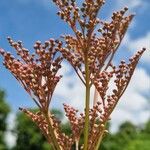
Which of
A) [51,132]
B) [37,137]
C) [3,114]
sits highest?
[3,114]

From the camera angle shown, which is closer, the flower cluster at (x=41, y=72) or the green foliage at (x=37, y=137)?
the flower cluster at (x=41, y=72)

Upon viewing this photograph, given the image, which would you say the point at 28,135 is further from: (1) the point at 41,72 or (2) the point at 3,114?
(1) the point at 41,72

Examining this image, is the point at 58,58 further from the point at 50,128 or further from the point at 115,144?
the point at 115,144

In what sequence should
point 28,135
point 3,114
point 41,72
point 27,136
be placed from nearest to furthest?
point 41,72, point 3,114, point 28,135, point 27,136

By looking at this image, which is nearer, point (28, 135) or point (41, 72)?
point (41, 72)

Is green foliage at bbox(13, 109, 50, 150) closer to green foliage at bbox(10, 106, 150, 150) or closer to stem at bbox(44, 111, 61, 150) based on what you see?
green foliage at bbox(10, 106, 150, 150)

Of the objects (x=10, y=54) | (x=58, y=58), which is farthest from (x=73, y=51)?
(x=10, y=54)

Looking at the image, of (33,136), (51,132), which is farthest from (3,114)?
(51,132)

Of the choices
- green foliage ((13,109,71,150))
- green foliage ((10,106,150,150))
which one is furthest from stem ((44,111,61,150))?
green foliage ((13,109,71,150))

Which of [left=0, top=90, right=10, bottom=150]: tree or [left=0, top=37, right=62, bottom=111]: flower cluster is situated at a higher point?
[left=0, top=90, right=10, bottom=150]: tree

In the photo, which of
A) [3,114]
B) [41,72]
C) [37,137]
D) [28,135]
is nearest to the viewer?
[41,72]

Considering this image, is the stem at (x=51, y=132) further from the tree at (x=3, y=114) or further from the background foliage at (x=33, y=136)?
the tree at (x=3, y=114)

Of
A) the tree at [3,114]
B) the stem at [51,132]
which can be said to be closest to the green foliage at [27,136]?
the tree at [3,114]
